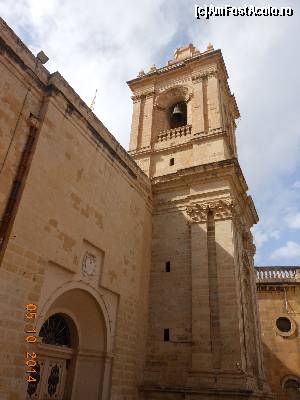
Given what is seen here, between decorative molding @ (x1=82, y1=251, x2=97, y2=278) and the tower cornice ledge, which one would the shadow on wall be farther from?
decorative molding @ (x1=82, y1=251, x2=97, y2=278)

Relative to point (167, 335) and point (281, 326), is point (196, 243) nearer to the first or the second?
point (167, 335)

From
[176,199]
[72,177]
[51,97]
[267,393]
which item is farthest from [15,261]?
[267,393]

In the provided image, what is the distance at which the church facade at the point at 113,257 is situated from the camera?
7207 millimetres

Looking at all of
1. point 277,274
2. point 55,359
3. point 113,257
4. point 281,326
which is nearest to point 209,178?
point 113,257

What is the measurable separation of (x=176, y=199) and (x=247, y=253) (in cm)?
365

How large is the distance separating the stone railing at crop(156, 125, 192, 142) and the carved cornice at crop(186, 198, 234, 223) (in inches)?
154

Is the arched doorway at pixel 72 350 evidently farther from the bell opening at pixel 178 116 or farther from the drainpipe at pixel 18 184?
the bell opening at pixel 178 116

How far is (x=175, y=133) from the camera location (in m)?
15.1

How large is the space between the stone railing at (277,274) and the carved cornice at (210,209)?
32.7 ft

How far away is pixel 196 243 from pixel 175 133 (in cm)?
543

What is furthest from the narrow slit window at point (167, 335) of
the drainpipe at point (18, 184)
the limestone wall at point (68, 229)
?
the drainpipe at point (18, 184)

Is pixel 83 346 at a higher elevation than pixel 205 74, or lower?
lower

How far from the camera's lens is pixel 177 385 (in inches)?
392

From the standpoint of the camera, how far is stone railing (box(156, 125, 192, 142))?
588 inches
